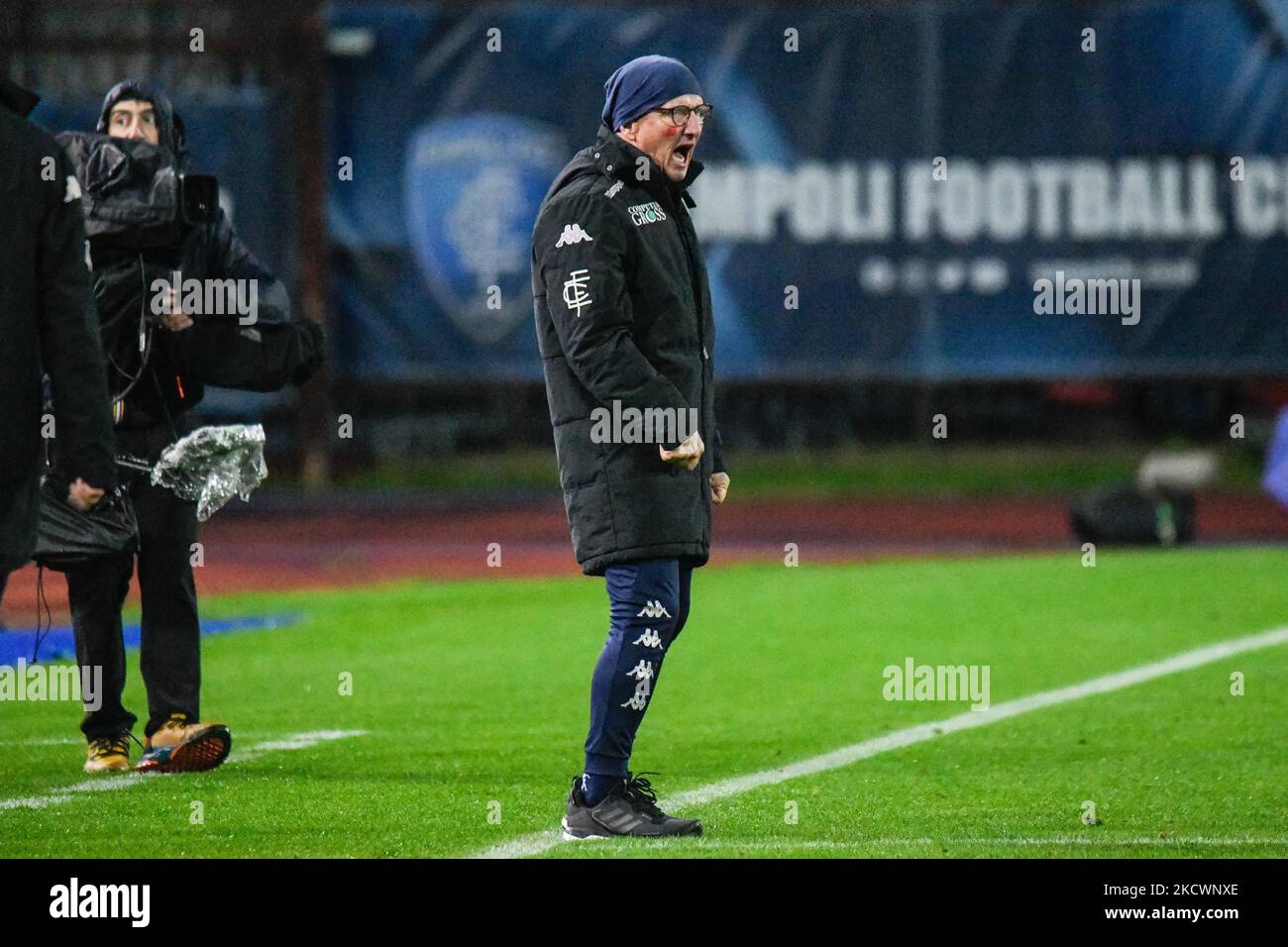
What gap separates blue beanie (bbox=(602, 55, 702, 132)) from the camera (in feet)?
20.7

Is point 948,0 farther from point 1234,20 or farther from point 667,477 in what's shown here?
point 667,477

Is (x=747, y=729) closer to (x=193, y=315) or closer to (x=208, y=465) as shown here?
(x=208, y=465)

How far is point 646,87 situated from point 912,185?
17.9m

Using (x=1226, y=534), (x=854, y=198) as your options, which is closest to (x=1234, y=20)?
(x=854, y=198)

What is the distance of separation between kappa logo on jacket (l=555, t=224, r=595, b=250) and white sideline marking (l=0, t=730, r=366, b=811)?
8.26 ft

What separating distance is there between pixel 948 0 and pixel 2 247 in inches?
768

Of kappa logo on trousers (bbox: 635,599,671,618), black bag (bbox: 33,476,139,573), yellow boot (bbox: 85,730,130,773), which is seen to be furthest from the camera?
yellow boot (bbox: 85,730,130,773)

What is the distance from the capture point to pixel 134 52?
2467cm

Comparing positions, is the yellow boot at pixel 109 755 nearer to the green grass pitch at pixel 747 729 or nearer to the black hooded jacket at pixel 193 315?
the green grass pitch at pixel 747 729

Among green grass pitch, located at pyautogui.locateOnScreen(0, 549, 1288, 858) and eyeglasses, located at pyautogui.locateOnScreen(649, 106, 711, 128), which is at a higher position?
eyeglasses, located at pyautogui.locateOnScreen(649, 106, 711, 128)

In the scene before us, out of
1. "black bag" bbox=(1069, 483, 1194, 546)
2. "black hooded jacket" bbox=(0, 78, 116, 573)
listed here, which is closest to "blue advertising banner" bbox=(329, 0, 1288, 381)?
"black bag" bbox=(1069, 483, 1194, 546)

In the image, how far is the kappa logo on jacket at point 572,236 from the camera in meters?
6.20

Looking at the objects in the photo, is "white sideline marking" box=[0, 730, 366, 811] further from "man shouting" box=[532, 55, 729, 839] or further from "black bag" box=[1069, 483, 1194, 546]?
"black bag" box=[1069, 483, 1194, 546]

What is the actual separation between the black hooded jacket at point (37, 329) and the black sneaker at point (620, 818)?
5.54ft
